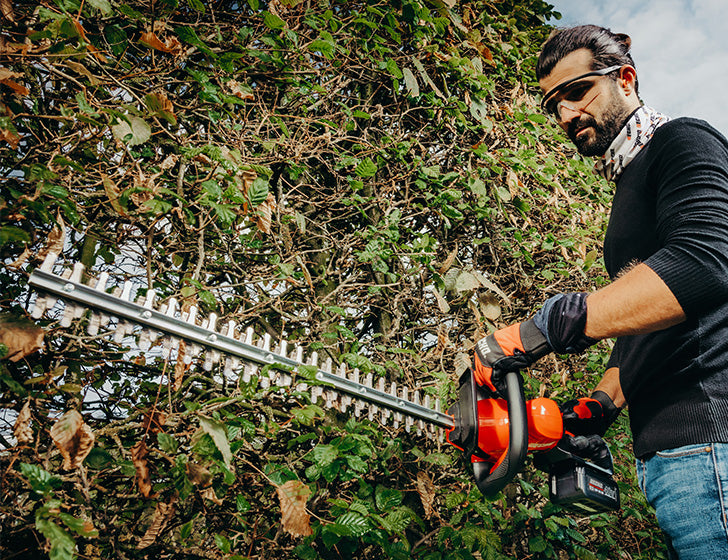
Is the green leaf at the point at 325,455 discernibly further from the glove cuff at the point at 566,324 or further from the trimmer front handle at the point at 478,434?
the glove cuff at the point at 566,324

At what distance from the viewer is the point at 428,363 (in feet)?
8.39

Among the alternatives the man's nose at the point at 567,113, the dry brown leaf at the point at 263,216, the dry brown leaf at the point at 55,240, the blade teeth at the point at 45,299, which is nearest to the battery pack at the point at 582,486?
the man's nose at the point at 567,113

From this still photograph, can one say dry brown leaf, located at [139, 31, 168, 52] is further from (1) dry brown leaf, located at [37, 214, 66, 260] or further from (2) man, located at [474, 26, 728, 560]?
(2) man, located at [474, 26, 728, 560]

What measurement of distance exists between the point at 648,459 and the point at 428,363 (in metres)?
1.34

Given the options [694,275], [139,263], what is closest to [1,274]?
[139,263]

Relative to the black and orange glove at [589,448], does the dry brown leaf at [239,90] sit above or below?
above

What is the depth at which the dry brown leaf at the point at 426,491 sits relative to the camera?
2.22 m

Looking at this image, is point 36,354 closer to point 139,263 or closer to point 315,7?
point 139,263

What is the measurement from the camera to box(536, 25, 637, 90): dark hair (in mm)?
1648

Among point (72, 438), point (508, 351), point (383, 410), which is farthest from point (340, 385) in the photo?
point (72, 438)

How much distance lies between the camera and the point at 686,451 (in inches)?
45.9

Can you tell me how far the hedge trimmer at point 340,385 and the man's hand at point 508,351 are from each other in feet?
0.14

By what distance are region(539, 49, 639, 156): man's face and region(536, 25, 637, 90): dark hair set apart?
0.03 m

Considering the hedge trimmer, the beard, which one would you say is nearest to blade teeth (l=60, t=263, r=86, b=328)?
the hedge trimmer
